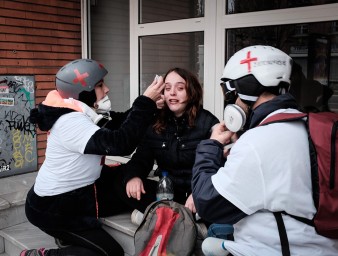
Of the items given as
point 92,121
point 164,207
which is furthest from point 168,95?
point 164,207

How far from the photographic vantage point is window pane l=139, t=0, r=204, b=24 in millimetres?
4559

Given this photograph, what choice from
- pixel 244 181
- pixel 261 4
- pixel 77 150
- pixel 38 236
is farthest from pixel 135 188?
pixel 261 4

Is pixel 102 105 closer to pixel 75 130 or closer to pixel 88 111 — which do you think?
pixel 88 111

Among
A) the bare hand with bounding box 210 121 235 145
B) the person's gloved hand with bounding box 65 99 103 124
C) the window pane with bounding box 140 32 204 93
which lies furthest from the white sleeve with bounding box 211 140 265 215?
the window pane with bounding box 140 32 204 93

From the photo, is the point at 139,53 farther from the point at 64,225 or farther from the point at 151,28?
the point at 64,225

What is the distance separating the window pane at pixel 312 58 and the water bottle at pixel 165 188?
1.46 metres

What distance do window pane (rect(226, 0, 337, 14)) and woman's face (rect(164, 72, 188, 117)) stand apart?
4.11ft

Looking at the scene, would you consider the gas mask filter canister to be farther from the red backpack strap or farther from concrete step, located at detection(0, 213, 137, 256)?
concrete step, located at detection(0, 213, 137, 256)

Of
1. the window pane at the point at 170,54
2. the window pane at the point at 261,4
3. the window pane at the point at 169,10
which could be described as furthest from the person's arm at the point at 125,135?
the window pane at the point at 169,10

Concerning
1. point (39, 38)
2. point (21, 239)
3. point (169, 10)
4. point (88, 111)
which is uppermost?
point (169, 10)

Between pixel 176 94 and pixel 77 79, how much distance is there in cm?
85

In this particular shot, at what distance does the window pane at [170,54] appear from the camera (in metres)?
4.63

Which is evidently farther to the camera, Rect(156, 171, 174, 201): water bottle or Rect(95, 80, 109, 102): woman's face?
Rect(156, 171, 174, 201): water bottle

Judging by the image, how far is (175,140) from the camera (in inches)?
130
